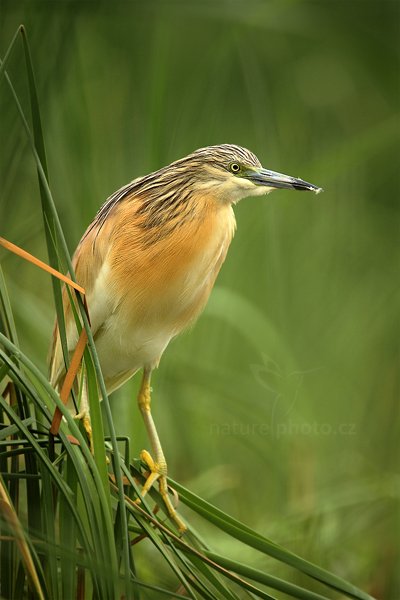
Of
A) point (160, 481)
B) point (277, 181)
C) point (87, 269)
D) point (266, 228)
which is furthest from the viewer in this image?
point (266, 228)

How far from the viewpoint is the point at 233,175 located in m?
1.18

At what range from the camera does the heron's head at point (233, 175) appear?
3.74ft

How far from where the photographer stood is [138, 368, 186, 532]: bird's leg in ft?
3.65

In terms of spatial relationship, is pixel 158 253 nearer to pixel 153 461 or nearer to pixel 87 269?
pixel 87 269

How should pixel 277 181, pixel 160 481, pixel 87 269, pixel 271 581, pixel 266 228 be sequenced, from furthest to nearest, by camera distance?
1. pixel 266 228
2. pixel 87 269
3. pixel 160 481
4. pixel 277 181
5. pixel 271 581

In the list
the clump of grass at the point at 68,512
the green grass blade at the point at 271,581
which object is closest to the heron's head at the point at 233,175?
the clump of grass at the point at 68,512

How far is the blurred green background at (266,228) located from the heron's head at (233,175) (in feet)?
0.61

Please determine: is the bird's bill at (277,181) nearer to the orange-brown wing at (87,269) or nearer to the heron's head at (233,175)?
the heron's head at (233,175)

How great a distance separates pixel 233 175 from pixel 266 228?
0.64 meters

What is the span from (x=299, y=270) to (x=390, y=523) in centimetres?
68

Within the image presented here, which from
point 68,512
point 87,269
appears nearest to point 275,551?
point 68,512

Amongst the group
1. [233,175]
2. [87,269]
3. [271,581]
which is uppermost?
[233,175]

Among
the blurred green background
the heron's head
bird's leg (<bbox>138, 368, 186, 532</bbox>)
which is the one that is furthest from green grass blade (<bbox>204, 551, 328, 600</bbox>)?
the blurred green background

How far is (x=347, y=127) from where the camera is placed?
2475 mm
